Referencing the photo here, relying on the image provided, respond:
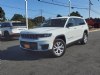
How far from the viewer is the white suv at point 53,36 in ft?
29.3

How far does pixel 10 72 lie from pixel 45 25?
173 inches

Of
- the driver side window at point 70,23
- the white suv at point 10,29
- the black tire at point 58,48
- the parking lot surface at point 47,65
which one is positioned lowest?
the parking lot surface at point 47,65

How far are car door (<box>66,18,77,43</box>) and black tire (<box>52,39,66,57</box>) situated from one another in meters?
0.69

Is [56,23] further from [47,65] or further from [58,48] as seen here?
[47,65]

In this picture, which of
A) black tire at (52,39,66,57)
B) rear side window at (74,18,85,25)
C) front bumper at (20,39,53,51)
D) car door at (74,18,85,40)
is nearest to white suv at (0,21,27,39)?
rear side window at (74,18,85,25)

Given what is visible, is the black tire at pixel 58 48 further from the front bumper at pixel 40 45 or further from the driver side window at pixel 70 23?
the driver side window at pixel 70 23

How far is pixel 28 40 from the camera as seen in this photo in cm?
923

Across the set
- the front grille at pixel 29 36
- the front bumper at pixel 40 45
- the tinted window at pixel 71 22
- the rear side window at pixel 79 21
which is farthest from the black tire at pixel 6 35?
the front bumper at pixel 40 45

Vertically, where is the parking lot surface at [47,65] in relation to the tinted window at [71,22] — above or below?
below

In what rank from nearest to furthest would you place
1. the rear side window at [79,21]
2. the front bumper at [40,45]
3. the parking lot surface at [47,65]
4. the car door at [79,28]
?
the parking lot surface at [47,65] < the front bumper at [40,45] < the car door at [79,28] < the rear side window at [79,21]

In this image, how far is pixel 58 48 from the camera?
9.45 metres

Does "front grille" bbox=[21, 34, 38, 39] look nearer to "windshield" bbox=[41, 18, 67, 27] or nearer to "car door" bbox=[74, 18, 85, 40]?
"windshield" bbox=[41, 18, 67, 27]

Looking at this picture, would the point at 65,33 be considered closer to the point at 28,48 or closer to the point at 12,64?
the point at 28,48

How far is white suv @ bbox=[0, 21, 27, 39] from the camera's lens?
17.0 metres
